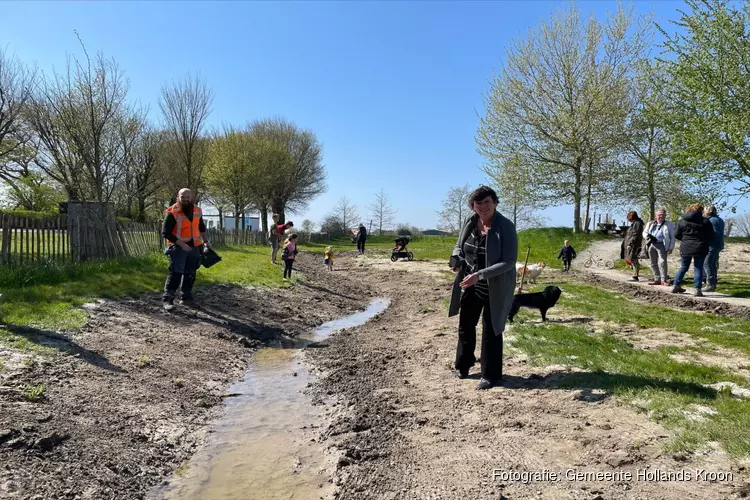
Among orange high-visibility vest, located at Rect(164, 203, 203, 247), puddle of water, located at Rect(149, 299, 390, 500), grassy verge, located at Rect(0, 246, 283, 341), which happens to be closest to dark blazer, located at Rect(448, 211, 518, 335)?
puddle of water, located at Rect(149, 299, 390, 500)

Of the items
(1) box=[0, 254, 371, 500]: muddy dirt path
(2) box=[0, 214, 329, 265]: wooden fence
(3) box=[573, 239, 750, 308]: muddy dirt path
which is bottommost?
(1) box=[0, 254, 371, 500]: muddy dirt path

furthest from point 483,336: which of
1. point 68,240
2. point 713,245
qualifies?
point 68,240

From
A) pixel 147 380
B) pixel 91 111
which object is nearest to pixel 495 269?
pixel 147 380

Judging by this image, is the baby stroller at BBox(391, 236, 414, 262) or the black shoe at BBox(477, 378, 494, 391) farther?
the baby stroller at BBox(391, 236, 414, 262)

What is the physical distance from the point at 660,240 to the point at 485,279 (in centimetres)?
994

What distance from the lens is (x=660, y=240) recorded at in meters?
12.5

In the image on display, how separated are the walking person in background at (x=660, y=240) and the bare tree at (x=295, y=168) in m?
37.0

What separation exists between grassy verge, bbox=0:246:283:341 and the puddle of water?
2.89 metres

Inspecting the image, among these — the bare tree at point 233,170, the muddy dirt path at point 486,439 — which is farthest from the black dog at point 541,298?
the bare tree at point 233,170

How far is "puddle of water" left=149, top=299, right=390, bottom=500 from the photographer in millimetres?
3566

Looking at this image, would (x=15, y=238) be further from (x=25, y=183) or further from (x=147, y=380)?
(x=25, y=183)

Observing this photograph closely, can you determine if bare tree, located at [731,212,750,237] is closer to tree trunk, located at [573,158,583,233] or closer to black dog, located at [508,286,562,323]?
tree trunk, located at [573,158,583,233]

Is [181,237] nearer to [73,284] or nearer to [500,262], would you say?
[73,284]

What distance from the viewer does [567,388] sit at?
471 cm
